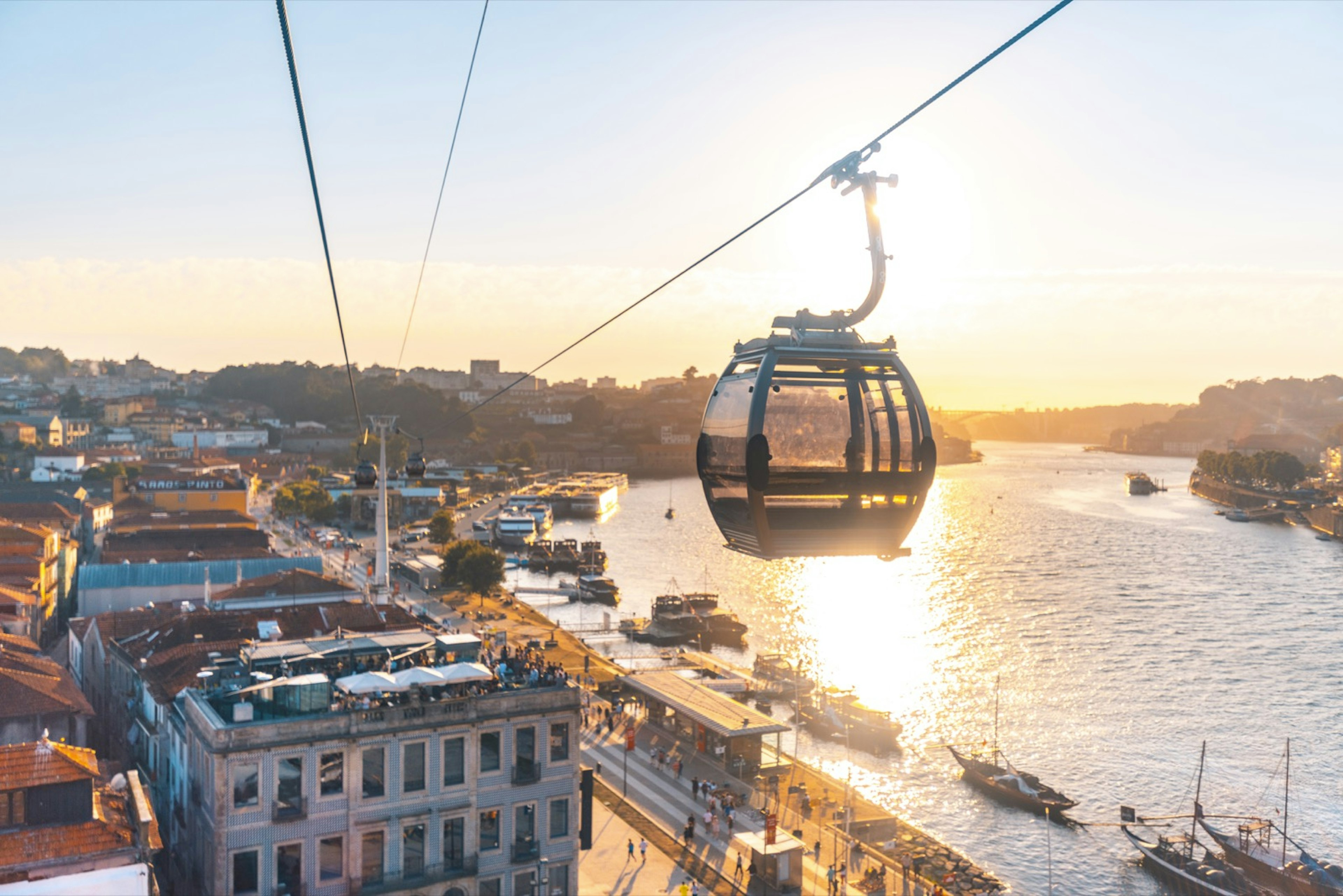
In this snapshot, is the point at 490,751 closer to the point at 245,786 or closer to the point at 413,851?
the point at 413,851

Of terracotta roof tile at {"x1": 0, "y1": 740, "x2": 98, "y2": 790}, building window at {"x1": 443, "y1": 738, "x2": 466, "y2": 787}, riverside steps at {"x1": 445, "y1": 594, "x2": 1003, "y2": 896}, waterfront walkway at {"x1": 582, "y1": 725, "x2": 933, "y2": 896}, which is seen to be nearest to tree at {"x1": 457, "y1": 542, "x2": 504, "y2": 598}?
riverside steps at {"x1": 445, "y1": 594, "x2": 1003, "y2": 896}

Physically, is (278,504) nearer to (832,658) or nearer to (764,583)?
(764,583)

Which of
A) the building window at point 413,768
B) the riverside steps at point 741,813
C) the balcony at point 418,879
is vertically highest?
the building window at point 413,768

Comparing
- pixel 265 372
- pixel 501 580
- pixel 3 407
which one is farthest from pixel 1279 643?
pixel 265 372

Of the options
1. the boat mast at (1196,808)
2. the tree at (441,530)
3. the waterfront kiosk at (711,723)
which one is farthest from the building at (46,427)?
the boat mast at (1196,808)

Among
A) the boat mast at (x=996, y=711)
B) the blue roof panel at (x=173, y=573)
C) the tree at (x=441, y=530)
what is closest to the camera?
the boat mast at (x=996, y=711)

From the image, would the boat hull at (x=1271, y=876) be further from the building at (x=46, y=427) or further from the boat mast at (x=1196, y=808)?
the building at (x=46, y=427)
